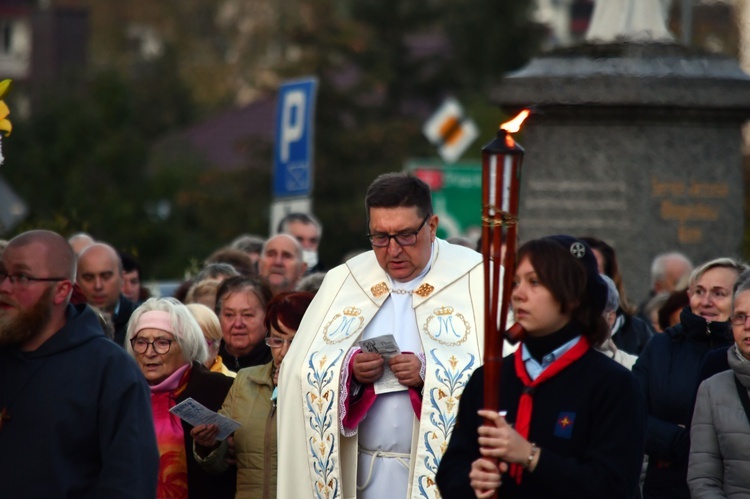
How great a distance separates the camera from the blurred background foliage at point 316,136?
24.6m

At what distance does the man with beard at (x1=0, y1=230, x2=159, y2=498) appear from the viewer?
5352mm

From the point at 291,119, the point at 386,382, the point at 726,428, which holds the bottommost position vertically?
the point at 726,428

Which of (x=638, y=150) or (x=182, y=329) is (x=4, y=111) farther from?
(x=638, y=150)

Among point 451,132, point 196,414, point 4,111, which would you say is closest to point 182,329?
point 196,414

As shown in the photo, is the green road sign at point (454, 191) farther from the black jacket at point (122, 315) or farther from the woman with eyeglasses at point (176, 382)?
the woman with eyeglasses at point (176, 382)

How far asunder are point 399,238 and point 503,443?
1880 mm

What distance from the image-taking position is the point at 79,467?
5.42 m

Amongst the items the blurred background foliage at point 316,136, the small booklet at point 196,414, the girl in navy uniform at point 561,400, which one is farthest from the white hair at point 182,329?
the blurred background foliage at point 316,136

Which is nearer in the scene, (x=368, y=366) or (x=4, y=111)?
(x=4, y=111)

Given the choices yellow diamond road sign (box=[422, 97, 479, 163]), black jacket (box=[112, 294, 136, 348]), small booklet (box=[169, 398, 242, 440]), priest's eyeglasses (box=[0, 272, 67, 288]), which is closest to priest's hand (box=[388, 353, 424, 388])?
small booklet (box=[169, 398, 242, 440])

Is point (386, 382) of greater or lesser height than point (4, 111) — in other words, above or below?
below

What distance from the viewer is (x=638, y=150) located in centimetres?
1270

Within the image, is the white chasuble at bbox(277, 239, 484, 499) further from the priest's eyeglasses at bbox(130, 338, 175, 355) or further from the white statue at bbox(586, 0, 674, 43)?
the white statue at bbox(586, 0, 674, 43)

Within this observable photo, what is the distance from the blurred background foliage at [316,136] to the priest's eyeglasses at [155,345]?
9.00 m
